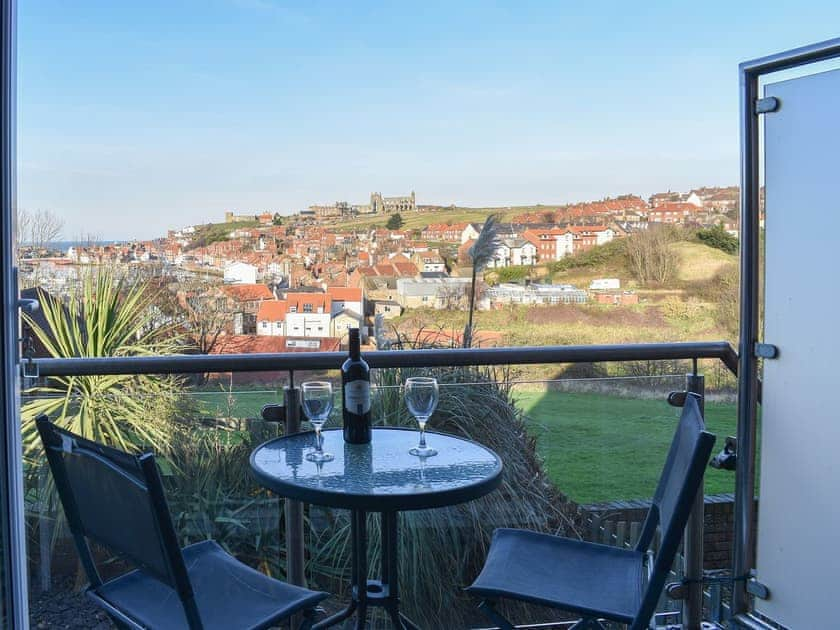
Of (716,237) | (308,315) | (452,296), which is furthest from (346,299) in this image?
(716,237)

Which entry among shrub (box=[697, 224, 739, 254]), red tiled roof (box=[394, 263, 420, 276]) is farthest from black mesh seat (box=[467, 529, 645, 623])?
shrub (box=[697, 224, 739, 254])

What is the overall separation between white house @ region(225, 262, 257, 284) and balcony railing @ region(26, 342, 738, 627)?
19.5 feet

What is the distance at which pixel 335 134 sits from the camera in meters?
11.7

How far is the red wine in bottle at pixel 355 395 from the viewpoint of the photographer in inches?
79.5

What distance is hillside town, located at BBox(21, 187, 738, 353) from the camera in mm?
6738

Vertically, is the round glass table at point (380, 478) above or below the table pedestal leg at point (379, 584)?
above

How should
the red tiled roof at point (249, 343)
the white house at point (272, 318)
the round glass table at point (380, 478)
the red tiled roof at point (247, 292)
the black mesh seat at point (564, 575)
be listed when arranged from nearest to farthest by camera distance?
the round glass table at point (380, 478) < the black mesh seat at point (564, 575) < the red tiled roof at point (249, 343) < the white house at point (272, 318) < the red tiled roof at point (247, 292)

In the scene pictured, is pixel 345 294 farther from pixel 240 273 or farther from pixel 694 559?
pixel 694 559

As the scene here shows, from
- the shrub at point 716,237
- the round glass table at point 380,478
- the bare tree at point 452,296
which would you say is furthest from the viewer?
the shrub at point 716,237

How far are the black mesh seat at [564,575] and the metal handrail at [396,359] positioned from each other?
60 centimetres

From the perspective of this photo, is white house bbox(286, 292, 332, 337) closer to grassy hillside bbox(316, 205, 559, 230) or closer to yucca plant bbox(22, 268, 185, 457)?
grassy hillside bbox(316, 205, 559, 230)

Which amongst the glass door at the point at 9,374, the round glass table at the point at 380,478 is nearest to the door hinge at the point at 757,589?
the round glass table at the point at 380,478

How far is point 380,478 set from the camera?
70.3 inches

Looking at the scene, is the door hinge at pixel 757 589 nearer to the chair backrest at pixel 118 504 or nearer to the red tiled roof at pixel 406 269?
the chair backrest at pixel 118 504
